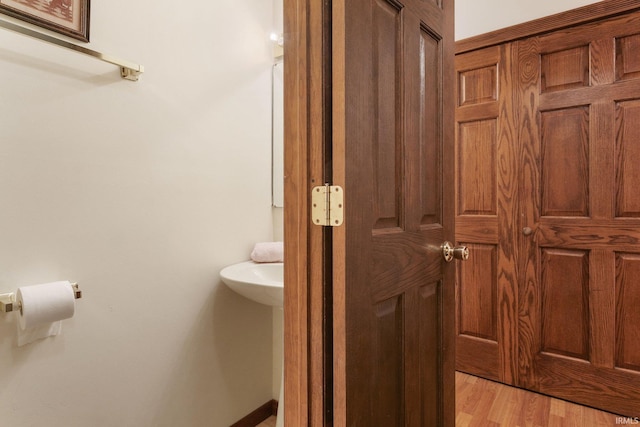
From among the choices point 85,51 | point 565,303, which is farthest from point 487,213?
point 85,51

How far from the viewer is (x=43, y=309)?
1.02 m

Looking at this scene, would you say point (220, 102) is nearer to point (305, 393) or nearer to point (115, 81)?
point (115, 81)

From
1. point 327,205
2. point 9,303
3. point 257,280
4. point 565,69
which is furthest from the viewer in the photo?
point 565,69

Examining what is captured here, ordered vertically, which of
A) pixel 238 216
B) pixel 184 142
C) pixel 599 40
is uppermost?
pixel 599 40

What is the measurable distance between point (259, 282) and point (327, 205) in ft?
2.67

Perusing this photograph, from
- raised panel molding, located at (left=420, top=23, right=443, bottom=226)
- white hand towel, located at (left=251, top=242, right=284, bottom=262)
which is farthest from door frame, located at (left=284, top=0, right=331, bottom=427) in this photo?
white hand towel, located at (left=251, top=242, right=284, bottom=262)

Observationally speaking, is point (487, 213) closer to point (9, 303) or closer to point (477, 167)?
point (477, 167)

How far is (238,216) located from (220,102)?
1.74 feet

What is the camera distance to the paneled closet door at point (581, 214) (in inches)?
66.4

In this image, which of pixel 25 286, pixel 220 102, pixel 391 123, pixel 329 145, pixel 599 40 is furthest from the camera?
pixel 599 40

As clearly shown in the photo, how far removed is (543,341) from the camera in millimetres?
1913

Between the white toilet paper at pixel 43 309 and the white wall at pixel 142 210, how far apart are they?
0.04m

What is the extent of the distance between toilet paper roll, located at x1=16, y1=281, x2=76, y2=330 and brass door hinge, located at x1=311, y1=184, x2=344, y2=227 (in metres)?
0.84

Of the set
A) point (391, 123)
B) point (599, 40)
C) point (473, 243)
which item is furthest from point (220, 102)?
point (599, 40)
